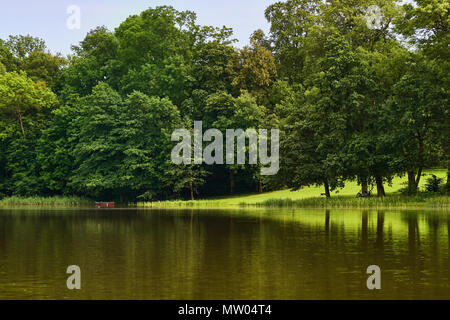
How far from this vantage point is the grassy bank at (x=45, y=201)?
2940 inches

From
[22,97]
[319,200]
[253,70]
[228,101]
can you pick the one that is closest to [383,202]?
[319,200]

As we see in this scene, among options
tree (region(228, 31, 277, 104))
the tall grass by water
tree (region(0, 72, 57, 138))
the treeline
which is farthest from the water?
tree (region(0, 72, 57, 138))

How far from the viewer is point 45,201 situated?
7606 cm

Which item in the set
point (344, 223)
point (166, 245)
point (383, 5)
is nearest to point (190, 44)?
point (383, 5)

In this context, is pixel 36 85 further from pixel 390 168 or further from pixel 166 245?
pixel 166 245

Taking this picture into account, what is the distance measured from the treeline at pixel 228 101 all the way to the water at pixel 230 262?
24.2 metres

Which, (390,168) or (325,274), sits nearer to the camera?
(325,274)

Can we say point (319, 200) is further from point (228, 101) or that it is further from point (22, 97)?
point (22, 97)

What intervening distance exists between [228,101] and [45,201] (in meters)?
27.3

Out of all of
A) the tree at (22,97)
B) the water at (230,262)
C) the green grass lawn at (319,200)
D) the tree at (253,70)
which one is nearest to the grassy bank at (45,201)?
the green grass lawn at (319,200)

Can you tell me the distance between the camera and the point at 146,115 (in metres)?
76.3

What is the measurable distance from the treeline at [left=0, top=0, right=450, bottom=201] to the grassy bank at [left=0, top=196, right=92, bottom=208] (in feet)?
7.19

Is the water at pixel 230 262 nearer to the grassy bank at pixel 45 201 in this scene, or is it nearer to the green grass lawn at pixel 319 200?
the green grass lawn at pixel 319 200
